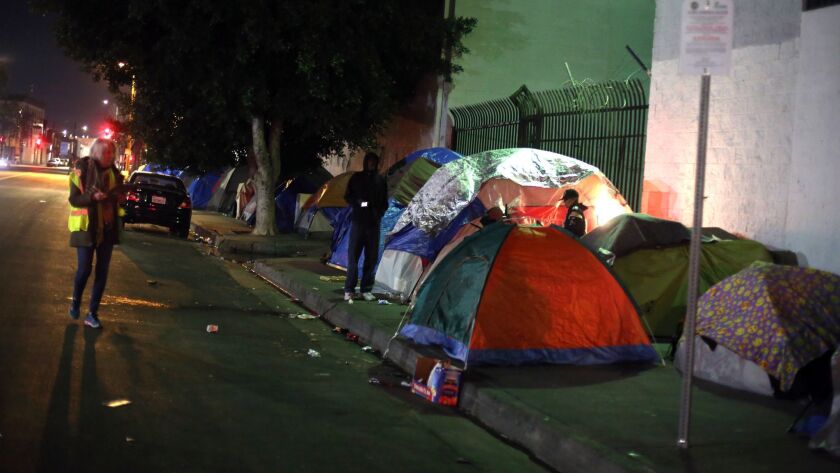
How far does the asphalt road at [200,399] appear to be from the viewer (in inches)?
222

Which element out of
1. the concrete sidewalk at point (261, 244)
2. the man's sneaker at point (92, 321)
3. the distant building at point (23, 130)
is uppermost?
the distant building at point (23, 130)

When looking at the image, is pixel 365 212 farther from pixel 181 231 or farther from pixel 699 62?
pixel 181 231

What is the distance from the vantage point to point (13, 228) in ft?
66.2

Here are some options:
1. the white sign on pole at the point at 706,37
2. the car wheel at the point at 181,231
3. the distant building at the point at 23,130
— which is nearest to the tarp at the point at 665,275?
the white sign on pole at the point at 706,37

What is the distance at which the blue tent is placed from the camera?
1544 centimetres

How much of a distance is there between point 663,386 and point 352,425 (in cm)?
298

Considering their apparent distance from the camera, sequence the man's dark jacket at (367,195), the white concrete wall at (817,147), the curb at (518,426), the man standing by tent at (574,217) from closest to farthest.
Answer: the curb at (518,426)
the white concrete wall at (817,147)
the man standing by tent at (574,217)
the man's dark jacket at (367,195)

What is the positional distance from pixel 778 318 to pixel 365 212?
254 inches

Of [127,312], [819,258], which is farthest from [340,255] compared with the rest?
[819,258]

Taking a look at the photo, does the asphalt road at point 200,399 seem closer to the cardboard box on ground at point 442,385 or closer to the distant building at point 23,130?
the cardboard box on ground at point 442,385

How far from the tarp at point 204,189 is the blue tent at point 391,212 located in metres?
23.1

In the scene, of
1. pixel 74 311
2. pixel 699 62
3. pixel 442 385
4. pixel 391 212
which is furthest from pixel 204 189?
pixel 699 62

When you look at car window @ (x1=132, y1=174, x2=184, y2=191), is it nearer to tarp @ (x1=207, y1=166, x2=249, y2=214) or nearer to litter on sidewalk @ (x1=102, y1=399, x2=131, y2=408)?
tarp @ (x1=207, y1=166, x2=249, y2=214)

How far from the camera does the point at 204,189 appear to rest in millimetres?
40344
